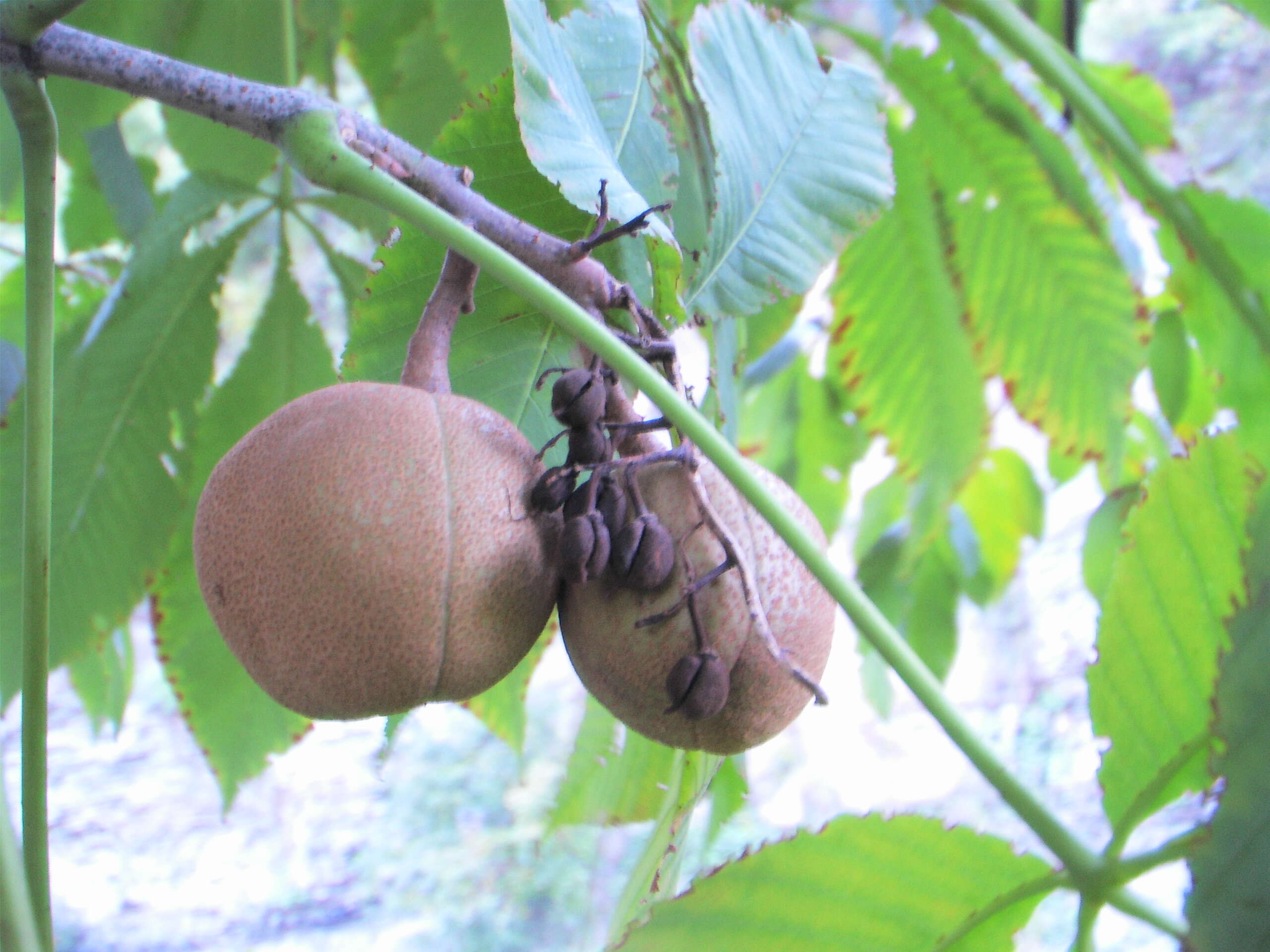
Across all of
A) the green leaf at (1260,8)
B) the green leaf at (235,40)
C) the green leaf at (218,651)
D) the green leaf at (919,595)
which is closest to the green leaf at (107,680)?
the green leaf at (218,651)

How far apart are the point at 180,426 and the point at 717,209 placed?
51 centimetres

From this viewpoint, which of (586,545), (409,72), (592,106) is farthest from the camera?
(409,72)

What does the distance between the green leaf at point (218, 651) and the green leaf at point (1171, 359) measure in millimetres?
813

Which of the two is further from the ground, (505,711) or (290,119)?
(290,119)

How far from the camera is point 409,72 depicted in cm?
94

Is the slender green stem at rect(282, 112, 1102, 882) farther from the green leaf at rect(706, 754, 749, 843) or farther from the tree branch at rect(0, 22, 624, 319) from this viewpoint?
the green leaf at rect(706, 754, 749, 843)

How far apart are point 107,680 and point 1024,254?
975 millimetres

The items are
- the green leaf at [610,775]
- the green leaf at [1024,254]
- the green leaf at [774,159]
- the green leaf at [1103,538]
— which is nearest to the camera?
the green leaf at [774,159]

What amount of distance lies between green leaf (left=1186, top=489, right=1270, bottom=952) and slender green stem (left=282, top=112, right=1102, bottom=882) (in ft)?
0.12

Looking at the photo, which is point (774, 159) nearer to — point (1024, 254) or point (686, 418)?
point (686, 418)

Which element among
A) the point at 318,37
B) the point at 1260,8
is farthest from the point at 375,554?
the point at 1260,8

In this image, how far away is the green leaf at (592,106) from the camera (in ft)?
1.61

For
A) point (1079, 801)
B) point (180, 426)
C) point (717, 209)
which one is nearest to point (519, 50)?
point (717, 209)

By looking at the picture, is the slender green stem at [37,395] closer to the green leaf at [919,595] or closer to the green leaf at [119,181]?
the green leaf at [119,181]
